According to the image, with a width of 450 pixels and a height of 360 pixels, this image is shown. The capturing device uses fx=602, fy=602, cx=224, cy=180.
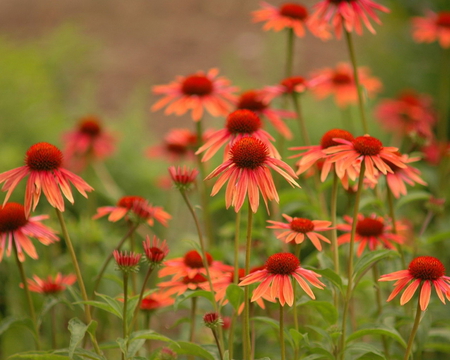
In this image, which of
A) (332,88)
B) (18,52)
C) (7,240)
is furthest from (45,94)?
(7,240)

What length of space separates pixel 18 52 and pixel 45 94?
53cm

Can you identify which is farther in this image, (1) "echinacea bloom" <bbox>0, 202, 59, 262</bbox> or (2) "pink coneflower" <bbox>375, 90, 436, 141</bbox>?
(2) "pink coneflower" <bbox>375, 90, 436, 141</bbox>

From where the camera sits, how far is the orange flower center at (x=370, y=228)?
164 cm

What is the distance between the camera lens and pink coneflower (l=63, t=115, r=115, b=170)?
2.80m

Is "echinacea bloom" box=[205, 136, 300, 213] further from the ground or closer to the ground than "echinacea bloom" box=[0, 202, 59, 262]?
further from the ground

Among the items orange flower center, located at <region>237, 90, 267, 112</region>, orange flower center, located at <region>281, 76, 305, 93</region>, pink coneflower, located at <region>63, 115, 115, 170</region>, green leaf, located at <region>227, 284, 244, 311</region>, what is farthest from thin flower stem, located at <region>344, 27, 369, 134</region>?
pink coneflower, located at <region>63, 115, 115, 170</region>

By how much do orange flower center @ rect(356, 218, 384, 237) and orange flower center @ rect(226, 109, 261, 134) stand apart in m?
0.41

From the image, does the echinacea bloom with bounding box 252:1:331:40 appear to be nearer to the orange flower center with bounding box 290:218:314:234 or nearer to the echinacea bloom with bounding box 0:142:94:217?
the orange flower center with bounding box 290:218:314:234

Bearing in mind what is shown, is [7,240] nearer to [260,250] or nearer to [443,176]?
[260,250]

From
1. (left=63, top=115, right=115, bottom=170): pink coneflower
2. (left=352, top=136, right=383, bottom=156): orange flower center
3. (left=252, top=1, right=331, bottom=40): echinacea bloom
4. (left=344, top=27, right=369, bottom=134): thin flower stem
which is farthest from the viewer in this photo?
(left=63, top=115, right=115, bottom=170): pink coneflower

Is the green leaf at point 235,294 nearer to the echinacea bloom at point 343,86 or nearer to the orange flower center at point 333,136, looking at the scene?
the orange flower center at point 333,136

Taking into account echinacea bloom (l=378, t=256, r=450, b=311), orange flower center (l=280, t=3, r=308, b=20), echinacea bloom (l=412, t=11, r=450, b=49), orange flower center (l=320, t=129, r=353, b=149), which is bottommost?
echinacea bloom (l=378, t=256, r=450, b=311)

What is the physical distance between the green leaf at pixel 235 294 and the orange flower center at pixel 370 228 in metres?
0.46

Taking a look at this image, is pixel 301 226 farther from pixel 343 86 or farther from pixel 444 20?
pixel 444 20
